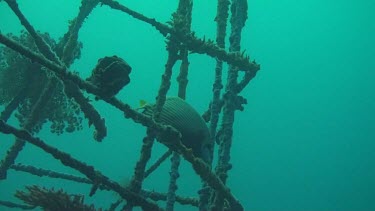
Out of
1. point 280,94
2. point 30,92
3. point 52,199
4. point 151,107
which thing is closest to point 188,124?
point 151,107

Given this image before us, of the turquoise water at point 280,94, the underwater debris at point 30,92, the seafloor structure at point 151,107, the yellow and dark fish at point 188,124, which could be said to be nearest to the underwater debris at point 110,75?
the seafloor structure at point 151,107

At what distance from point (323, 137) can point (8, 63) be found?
94.4m

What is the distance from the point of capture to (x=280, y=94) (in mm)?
98062

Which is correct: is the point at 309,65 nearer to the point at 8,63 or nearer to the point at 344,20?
the point at 344,20

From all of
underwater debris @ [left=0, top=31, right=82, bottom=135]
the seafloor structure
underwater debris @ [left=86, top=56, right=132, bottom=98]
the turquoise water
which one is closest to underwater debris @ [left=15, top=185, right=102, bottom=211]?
the seafloor structure

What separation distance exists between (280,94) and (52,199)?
97793mm

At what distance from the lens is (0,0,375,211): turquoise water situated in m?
86.9

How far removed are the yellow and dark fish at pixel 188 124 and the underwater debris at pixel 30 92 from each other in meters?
3.27

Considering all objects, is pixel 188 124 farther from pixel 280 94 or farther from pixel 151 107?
pixel 280 94

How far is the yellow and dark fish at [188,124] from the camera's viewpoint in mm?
4367

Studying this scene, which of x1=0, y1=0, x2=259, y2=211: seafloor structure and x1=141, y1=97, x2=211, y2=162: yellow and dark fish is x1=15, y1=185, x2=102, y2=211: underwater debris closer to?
x1=0, y1=0, x2=259, y2=211: seafloor structure

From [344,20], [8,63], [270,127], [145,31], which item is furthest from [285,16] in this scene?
[8,63]

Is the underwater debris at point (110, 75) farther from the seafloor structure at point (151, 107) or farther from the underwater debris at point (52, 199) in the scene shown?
the underwater debris at point (52, 199)

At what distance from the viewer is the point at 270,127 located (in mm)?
96562
